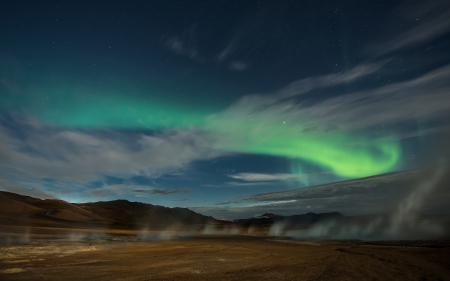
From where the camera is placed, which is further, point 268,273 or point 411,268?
point 411,268

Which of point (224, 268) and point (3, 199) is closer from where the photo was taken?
point (224, 268)

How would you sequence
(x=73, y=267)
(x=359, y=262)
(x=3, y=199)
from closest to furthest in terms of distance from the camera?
1. (x=73, y=267)
2. (x=359, y=262)
3. (x=3, y=199)

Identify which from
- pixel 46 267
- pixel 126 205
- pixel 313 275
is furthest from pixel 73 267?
pixel 126 205

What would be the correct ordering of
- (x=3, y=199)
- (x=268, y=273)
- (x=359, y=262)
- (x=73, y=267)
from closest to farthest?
1. (x=268, y=273)
2. (x=73, y=267)
3. (x=359, y=262)
4. (x=3, y=199)

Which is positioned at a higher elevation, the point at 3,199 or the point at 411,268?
the point at 3,199

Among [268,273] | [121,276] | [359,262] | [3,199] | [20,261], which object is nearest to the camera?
[121,276]

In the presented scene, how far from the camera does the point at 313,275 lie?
13.4 meters

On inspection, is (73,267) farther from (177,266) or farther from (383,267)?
(383,267)

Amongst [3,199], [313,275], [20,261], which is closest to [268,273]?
[313,275]

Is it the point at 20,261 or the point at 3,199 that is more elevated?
the point at 3,199

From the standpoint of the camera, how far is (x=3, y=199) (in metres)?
86.4

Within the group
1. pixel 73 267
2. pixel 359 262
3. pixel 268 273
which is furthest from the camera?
pixel 359 262

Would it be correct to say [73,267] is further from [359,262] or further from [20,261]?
[359,262]

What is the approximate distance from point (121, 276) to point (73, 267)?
13.9 feet
